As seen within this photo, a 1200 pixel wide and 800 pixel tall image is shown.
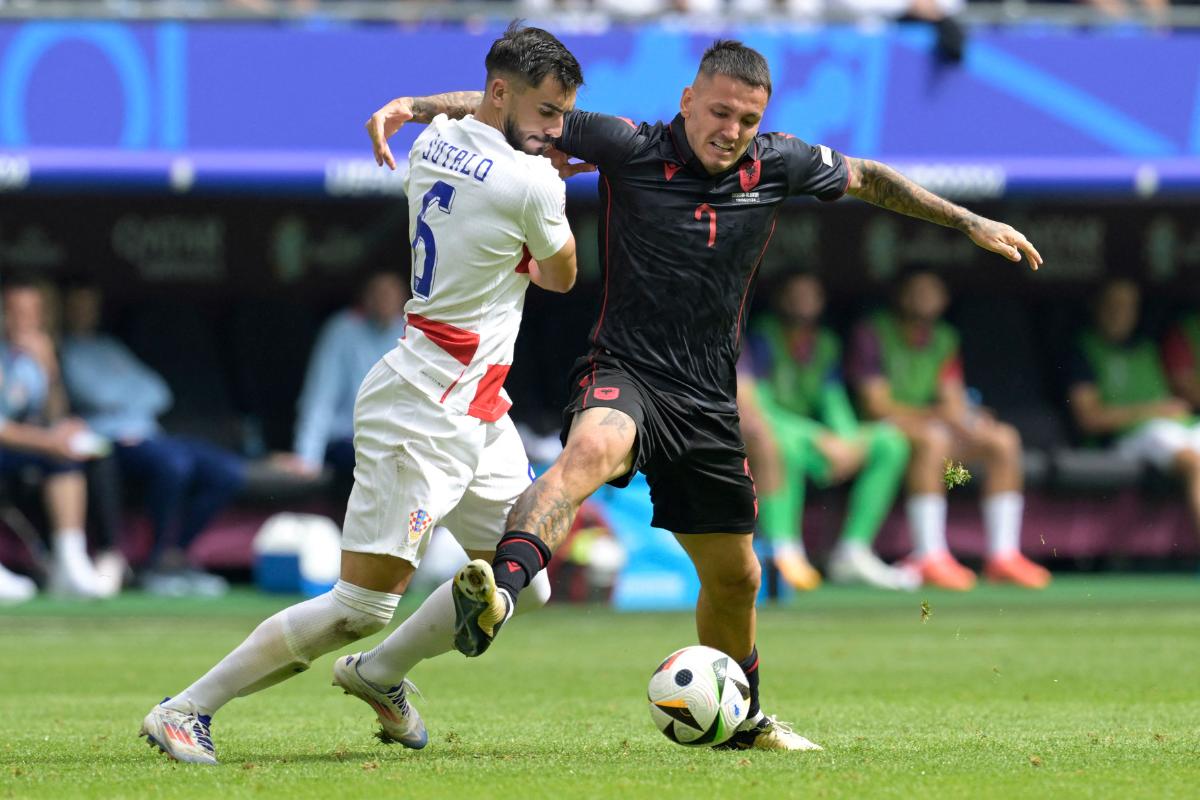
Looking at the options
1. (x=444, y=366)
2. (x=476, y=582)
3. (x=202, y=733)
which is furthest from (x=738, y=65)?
(x=202, y=733)

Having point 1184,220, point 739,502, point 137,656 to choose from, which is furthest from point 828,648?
point 1184,220

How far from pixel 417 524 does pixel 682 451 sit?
875mm

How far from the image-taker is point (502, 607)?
5.06 m

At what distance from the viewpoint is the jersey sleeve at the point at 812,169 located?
615 centimetres

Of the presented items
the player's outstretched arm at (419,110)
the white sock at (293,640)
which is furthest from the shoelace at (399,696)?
the player's outstretched arm at (419,110)

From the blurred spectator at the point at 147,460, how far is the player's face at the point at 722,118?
7.94m

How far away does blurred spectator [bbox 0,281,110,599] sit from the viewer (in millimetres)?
12719

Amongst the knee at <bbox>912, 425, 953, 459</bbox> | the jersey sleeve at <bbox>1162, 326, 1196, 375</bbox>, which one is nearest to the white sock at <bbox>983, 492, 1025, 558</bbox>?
the knee at <bbox>912, 425, 953, 459</bbox>

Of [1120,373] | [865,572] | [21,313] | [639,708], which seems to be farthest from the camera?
[1120,373]

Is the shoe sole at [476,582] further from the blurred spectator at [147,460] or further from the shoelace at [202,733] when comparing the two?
the blurred spectator at [147,460]

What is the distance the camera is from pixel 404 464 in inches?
218

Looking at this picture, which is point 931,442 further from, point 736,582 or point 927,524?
point 736,582

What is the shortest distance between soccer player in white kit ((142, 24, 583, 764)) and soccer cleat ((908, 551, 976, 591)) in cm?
829

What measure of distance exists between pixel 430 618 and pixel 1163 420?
1017cm
